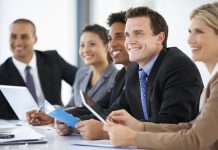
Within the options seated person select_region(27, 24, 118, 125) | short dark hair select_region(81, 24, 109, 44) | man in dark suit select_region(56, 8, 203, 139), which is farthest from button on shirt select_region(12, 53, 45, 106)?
man in dark suit select_region(56, 8, 203, 139)

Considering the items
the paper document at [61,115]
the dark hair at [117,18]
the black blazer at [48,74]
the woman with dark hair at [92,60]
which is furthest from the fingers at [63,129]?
the black blazer at [48,74]

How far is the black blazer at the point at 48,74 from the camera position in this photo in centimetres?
402

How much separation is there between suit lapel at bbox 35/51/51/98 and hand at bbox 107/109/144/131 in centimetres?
217

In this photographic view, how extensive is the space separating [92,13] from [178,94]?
371 cm

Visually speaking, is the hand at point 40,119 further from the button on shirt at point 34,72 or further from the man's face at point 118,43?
the button on shirt at point 34,72

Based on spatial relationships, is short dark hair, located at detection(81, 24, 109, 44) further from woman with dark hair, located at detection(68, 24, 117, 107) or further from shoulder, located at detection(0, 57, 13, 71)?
shoulder, located at detection(0, 57, 13, 71)

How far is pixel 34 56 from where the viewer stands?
4.39m

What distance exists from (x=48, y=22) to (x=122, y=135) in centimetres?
383

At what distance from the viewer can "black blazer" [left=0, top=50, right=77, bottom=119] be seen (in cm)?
402

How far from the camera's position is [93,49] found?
159 inches

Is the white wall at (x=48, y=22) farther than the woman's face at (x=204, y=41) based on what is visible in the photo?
Yes

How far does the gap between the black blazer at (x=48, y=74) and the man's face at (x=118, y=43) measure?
3.55ft

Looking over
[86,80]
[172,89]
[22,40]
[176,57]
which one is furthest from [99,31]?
[172,89]

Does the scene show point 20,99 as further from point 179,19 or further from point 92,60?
point 179,19
